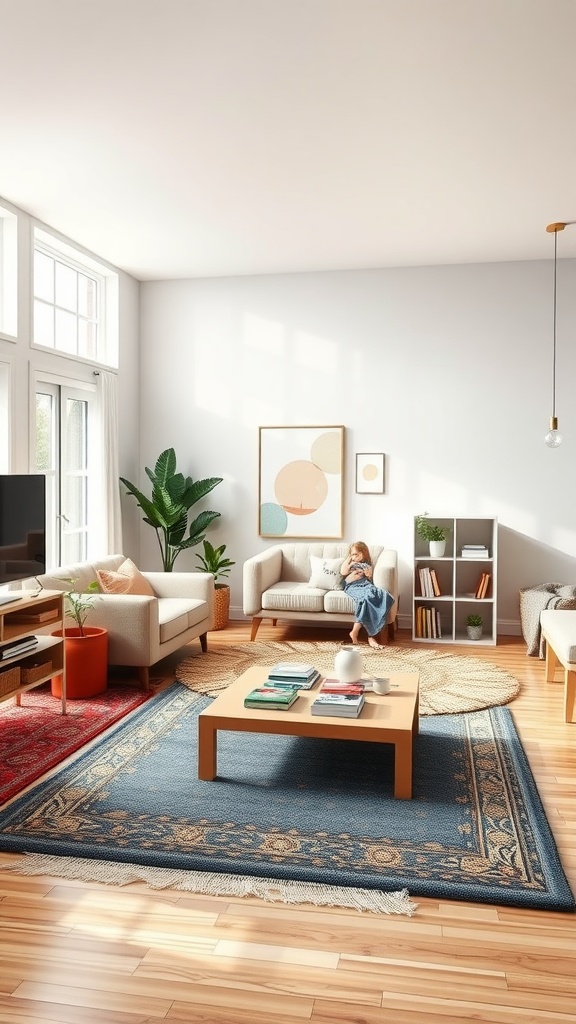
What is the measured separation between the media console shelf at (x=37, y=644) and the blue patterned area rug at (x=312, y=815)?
51 centimetres

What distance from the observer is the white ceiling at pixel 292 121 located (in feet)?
10.1

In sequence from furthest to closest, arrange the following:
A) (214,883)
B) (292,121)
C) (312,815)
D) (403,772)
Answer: (292,121) < (403,772) < (312,815) < (214,883)

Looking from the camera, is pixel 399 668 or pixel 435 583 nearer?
pixel 399 668

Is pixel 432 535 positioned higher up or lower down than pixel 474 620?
higher up

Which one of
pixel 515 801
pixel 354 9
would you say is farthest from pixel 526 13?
pixel 515 801

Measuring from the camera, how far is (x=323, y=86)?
356 cm

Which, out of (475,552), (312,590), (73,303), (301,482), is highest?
(73,303)

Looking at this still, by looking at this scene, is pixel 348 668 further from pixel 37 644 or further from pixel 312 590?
pixel 312 590

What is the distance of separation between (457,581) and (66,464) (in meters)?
3.37

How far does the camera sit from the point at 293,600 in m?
6.12

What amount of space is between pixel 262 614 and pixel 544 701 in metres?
2.34

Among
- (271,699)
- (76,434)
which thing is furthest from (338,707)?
(76,434)

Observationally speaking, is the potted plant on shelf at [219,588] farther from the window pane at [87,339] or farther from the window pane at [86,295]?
the window pane at [86,295]

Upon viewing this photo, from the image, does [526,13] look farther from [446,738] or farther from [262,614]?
[262,614]
